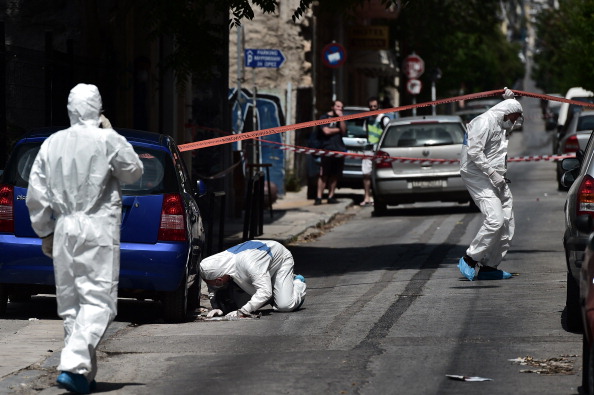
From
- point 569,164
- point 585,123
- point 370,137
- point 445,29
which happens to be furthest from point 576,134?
point 445,29

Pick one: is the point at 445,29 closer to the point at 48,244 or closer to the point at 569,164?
the point at 569,164

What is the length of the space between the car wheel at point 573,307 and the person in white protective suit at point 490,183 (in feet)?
11.6

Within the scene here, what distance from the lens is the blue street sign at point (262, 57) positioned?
25188 millimetres

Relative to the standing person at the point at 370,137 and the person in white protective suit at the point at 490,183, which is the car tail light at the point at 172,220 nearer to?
the person in white protective suit at the point at 490,183

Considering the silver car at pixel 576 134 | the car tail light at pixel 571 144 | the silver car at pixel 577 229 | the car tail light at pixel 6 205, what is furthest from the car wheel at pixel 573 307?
the car tail light at pixel 571 144

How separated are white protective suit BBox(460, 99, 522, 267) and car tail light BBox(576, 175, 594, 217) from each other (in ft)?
10.9

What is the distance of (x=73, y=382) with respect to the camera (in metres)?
7.59

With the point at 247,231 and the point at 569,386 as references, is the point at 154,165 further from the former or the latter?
the point at 247,231

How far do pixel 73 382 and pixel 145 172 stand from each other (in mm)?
3403

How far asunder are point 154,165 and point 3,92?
14.1 ft

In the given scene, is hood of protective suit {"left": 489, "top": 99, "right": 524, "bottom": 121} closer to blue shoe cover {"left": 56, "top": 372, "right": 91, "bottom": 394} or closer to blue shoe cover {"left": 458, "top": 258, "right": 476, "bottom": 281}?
blue shoe cover {"left": 458, "top": 258, "right": 476, "bottom": 281}

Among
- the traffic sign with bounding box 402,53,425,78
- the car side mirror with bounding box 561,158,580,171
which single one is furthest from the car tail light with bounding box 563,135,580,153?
the traffic sign with bounding box 402,53,425,78

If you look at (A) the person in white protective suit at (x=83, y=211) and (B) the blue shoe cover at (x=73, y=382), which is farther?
(A) the person in white protective suit at (x=83, y=211)

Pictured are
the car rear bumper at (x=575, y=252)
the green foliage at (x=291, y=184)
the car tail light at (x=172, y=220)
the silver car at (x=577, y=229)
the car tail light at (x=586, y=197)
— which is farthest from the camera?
the green foliage at (x=291, y=184)
